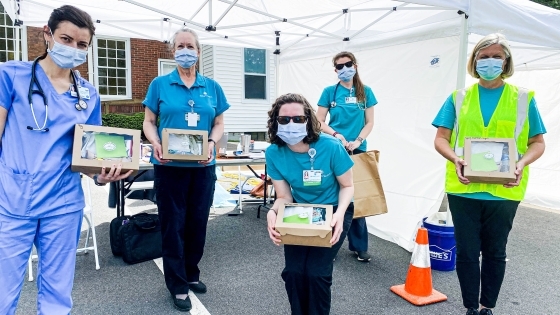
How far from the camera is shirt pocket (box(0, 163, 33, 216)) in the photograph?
1754 millimetres

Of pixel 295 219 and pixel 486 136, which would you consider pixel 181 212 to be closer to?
pixel 295 219

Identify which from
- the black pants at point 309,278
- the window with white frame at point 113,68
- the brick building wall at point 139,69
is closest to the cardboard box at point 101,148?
the black pants at point 309,278

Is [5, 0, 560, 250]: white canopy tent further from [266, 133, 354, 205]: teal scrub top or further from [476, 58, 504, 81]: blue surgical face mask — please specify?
[266, 133, 354, 205]: teal scrub top

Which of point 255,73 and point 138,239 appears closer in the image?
point 138,239

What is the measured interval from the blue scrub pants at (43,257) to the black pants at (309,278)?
1.14 meters

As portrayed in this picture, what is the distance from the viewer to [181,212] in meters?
2.94

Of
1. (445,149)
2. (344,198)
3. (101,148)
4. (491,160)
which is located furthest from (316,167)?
(101,148)

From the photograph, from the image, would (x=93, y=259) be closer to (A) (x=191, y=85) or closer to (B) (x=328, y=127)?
(A) (x=191, y=85)

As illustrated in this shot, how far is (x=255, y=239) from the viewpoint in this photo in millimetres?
4758

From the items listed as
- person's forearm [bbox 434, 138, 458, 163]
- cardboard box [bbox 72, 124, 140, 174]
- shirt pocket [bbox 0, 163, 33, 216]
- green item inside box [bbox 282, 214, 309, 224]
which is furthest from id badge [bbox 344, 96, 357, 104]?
shirt pocket [bbox 0, 163, 33, 216]

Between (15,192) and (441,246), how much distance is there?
3481mm

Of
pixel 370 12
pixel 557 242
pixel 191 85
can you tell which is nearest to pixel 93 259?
pixel 191 85

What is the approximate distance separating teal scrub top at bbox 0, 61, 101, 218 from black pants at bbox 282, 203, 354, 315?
4.03 feet

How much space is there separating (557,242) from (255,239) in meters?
3.80
